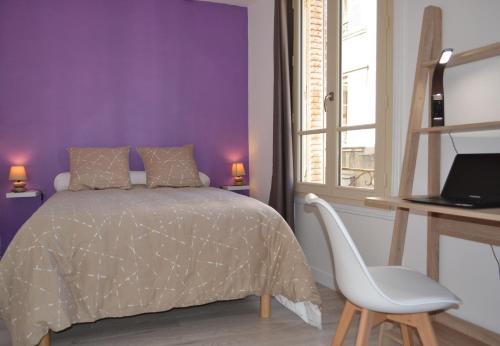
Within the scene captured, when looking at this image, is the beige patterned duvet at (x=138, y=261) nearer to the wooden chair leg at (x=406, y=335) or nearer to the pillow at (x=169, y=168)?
the wooden chair leg at (x=406, y=335)

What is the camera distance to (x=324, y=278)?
2943 millimetres

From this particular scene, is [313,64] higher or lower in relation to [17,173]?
higher

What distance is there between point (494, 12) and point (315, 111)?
1.49m

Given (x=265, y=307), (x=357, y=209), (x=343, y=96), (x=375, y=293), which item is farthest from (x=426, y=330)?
(x=343, y=96)

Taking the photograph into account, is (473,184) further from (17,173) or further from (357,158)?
(17,173)

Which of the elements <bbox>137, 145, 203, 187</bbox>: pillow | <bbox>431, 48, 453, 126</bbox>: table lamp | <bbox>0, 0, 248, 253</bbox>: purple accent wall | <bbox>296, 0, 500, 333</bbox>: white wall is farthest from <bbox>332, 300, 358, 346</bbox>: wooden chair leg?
<bbox>0, 0, 248, 253</bbox>: purple accent wall

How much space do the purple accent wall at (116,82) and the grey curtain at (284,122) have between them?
1045mm

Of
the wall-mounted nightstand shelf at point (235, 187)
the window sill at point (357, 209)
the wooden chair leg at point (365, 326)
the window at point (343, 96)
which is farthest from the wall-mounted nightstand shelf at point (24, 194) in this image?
the wooden chair leg at point (365, 326)

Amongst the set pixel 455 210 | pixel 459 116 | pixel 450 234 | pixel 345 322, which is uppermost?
pixel 459 116

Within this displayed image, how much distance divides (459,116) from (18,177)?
3278 millimetres

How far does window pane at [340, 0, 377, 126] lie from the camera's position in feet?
8.32

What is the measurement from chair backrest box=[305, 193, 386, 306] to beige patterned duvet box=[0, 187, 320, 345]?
830mm

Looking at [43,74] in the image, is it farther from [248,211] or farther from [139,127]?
[248,211]

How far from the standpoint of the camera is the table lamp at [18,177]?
10.9 feet
